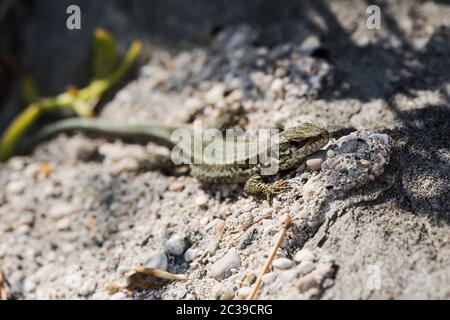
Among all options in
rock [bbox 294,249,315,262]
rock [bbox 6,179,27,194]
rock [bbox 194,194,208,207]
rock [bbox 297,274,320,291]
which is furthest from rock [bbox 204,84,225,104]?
rock [bbox 297,274,320,291]

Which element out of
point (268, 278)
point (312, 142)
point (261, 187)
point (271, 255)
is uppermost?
point (312, 142)

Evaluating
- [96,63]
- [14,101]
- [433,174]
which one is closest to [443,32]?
[433,174]

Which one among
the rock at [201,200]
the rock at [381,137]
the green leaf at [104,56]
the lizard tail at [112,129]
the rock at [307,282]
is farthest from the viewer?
the green leaf at [104,56]

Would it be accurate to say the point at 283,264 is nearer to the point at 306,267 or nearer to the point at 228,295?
the point at 306,267

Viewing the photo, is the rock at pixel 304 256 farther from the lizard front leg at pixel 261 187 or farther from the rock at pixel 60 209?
the rock at pixel 60 209

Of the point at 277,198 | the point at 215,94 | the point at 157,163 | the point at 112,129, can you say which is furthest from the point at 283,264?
the point at 112,129

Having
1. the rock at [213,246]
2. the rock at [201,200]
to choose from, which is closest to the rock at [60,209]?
the rock at [201,200]

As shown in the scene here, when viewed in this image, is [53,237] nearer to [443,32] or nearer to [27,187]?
[27,187]
